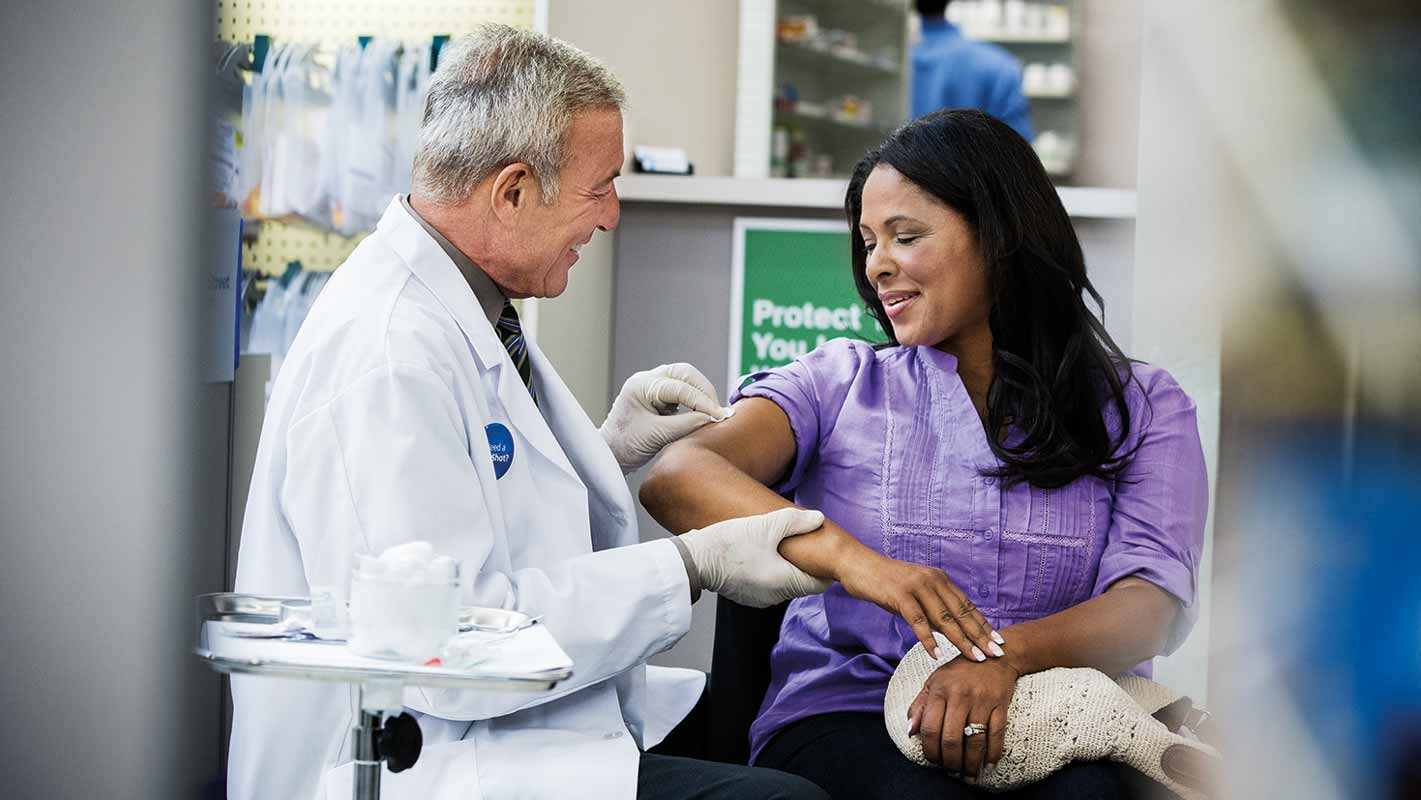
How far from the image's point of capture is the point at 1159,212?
0.38m

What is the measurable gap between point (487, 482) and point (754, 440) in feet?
1.53

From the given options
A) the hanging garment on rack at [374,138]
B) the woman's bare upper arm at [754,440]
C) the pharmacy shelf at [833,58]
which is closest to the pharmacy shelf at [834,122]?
the pharmacy shelf at [833,58]

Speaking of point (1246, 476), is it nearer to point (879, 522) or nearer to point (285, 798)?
point (285, 798)

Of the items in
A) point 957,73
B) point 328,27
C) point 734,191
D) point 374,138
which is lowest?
point 734,191

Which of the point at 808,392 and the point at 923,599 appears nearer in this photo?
the point at 923,599

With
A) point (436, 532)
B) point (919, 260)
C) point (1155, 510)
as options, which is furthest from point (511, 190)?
point (1155, 510)

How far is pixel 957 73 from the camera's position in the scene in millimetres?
5355

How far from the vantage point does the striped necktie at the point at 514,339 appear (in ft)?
5.30

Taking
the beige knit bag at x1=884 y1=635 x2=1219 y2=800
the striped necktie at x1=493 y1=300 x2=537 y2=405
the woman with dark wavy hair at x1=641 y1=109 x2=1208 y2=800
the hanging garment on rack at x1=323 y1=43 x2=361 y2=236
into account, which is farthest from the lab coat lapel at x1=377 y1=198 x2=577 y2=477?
the hanging garment on rack at x1=323 y1=43 x2=361 y2=236

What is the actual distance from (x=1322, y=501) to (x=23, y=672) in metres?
0.45

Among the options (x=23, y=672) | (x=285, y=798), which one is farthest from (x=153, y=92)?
(x=285, y=798)

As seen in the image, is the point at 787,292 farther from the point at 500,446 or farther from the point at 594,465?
the point at 500,446

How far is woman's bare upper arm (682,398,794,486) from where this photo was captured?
5.64 ft

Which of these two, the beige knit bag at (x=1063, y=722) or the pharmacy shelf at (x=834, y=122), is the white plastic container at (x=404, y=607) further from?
the pharmacy shelf at (x=834, y=122)
